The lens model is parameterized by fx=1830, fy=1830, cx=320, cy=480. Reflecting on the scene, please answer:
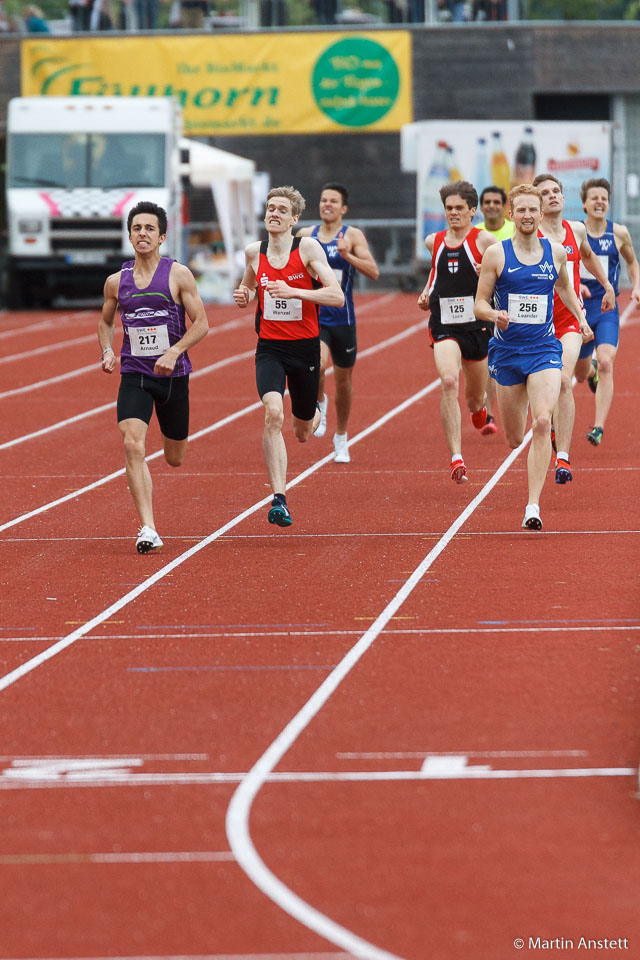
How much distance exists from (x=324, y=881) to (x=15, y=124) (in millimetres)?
27968

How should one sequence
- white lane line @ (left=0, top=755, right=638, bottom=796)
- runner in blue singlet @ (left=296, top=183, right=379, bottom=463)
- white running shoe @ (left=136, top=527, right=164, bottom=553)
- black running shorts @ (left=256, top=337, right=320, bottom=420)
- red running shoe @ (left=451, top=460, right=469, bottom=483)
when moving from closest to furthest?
white lane line @ (left=0, top=755, right=638, bottom=796)
white running shoe @ (left=136, top=527, right=164, bottom=553)
black running shorts @ (left=256, top=337, right=320, bottom=420)
red running shoe @ (left=451, top=460, right=469, bottom=483)
runner in blue singlet @ (left=296, top=183, right=379, bottom=463)

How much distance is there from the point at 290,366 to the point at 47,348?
15.3 m

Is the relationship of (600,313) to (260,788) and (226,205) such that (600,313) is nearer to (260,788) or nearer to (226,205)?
(260,788)

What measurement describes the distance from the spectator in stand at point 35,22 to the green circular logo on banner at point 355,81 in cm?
622

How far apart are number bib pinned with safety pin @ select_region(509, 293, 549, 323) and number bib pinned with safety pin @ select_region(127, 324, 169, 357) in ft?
6.45

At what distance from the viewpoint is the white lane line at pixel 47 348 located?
79.3 ft

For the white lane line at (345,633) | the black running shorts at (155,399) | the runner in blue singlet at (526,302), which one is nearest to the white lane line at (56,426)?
the black running shorts at (155,399)

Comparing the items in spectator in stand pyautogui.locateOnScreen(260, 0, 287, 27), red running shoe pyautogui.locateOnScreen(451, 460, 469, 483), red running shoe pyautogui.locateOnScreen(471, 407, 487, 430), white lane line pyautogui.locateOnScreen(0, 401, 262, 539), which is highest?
spectator in stand pyautogui.locateOnScreen(260, 0, 287, 27)

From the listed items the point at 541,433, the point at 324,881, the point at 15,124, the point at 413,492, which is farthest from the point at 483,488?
the point at 15,124

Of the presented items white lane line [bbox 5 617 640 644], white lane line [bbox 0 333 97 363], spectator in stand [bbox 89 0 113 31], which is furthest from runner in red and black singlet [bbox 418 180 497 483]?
spectator in stand [bbox 89 0 113 31]

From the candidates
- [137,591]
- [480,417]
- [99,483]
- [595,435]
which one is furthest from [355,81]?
[137,591]

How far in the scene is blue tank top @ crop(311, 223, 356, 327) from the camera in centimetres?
Answer: 1308

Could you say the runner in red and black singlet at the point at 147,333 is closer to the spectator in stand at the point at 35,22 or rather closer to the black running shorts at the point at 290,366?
Result: the black running shorts at the point at 290,366

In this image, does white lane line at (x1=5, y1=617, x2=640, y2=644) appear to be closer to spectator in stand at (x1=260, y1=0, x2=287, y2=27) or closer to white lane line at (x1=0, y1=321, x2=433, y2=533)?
white lane line at (x1=0, y1=321, x2=433, y2=533)
